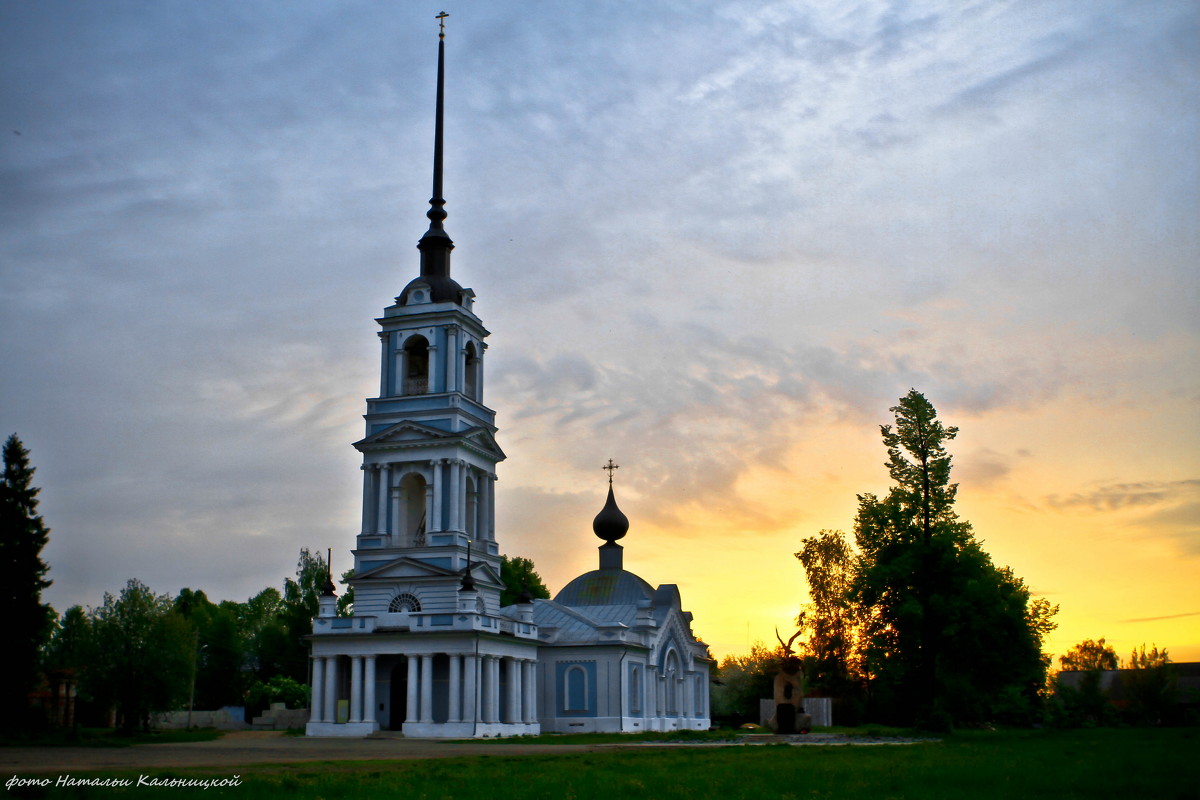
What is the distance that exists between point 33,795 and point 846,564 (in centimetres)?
6000

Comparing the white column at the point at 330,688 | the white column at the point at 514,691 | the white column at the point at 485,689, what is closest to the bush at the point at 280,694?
the white column at the point at 330,688

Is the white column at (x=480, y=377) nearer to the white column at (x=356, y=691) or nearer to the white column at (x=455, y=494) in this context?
the white column at (x=455, y=494)

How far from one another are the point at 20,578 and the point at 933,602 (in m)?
33.7

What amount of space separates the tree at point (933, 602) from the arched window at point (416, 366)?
71.4ft

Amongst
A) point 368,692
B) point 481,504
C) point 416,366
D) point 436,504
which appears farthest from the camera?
point 416,366

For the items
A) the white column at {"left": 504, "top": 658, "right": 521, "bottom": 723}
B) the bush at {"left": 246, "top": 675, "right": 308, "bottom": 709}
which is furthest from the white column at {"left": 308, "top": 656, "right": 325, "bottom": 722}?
the bush at {"left": 246, "top": 675, "right": 308, "bottom": 709}

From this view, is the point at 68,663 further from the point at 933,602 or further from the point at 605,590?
the point at 933,602

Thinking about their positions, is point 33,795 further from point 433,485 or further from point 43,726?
point 433,485

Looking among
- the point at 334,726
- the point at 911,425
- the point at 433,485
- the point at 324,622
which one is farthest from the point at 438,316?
the point at 911,425

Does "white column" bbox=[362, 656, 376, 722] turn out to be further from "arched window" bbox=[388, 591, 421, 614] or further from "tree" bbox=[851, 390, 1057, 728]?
"tree" bbox=[851, 390, 1057, 728]

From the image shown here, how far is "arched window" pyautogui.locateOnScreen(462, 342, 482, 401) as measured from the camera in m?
55.0

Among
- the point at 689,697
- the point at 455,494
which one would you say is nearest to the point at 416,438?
the point at 455,494

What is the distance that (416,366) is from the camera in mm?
54938

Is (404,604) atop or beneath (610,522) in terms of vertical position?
beneath
